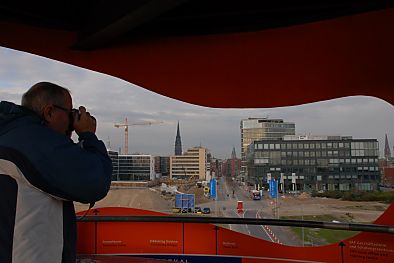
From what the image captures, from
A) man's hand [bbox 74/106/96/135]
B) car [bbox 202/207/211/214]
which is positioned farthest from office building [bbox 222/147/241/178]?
man's hand [bbox 74/106/96/135]

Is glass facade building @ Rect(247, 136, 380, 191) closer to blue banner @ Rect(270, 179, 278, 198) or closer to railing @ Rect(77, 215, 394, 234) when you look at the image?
blue banner @ Rect(270, 179, 278, 198)

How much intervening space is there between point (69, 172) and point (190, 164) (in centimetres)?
515

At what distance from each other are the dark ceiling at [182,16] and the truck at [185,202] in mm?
2023

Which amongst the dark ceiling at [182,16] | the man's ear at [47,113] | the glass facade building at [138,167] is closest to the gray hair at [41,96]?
the man's ear at [47,113]

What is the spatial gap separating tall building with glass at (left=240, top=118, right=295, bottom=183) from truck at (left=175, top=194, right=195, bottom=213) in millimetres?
889

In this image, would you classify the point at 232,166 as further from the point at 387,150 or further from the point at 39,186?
the point at 39,186

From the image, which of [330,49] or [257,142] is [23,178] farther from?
[257,142]

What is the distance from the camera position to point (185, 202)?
4473mm

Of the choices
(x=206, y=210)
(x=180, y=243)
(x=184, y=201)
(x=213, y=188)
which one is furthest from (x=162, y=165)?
(x=180, y=243)

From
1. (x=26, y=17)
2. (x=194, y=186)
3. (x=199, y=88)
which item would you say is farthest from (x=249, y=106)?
(x=26, y=17)

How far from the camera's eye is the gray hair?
3.33 feet

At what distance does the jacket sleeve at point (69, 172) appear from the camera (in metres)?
0.89

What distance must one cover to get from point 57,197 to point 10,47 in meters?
3.09

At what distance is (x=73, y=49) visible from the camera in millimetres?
3555
